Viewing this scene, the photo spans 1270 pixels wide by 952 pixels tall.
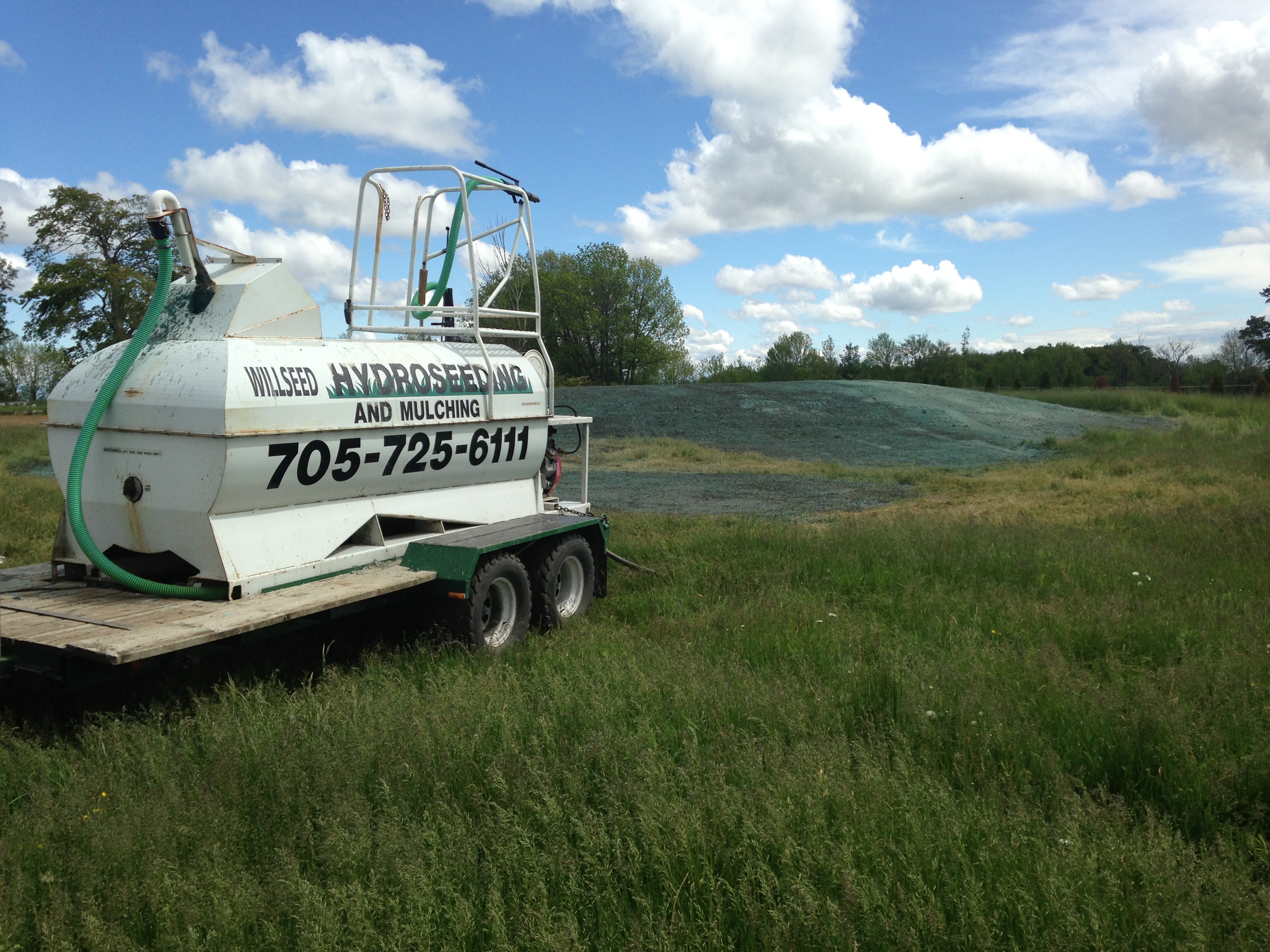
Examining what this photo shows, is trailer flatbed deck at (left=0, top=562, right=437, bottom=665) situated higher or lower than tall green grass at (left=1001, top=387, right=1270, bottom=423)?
lower

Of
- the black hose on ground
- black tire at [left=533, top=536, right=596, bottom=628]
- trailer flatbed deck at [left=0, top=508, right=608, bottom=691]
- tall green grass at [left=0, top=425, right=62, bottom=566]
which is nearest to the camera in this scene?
trailer flatbed deck at [left=0, top=508, right=608, bottom=691]

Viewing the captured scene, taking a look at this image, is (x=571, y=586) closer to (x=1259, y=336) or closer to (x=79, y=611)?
(x=79, y=611)

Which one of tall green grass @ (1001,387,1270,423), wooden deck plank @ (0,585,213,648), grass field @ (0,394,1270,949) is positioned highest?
tall green grass @ (1001,387,1270,423)

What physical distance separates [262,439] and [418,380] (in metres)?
1.44

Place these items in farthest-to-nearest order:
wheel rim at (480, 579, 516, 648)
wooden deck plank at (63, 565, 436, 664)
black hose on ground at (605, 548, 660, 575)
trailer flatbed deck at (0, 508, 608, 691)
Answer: black hose on ground at (605, 548, 660, 575), wheel rim at (480, 579, 516, 648), trailer flatbed deck at (0, 508, 608, 691), wooden deck plank at (63, 565, 436, 664)

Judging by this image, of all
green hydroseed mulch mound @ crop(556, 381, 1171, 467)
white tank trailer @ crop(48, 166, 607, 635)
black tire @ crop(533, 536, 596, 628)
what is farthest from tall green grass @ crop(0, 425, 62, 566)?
green hydroseed mulch mound @ crop(556, 381, 1171, 467)

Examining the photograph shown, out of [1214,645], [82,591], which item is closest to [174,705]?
[82,591]

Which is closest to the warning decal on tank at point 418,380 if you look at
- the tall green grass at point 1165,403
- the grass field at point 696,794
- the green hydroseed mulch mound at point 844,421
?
the grass field at point 696,794

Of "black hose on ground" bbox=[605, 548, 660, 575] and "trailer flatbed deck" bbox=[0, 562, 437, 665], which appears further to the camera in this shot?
"black hose on ground" bbox=[605, 548, 660, 575]

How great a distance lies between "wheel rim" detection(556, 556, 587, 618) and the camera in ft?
24.8

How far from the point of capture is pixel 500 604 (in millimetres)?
6676

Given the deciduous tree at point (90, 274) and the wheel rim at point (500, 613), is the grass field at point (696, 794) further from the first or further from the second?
the deciduous tree at point (90, 274)

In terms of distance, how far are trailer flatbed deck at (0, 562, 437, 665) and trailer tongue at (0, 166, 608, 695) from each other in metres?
0.02

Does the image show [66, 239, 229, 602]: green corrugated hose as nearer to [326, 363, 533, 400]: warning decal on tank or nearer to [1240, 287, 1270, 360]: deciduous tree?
[326, 363, 533, 400]: warning decal on tank
